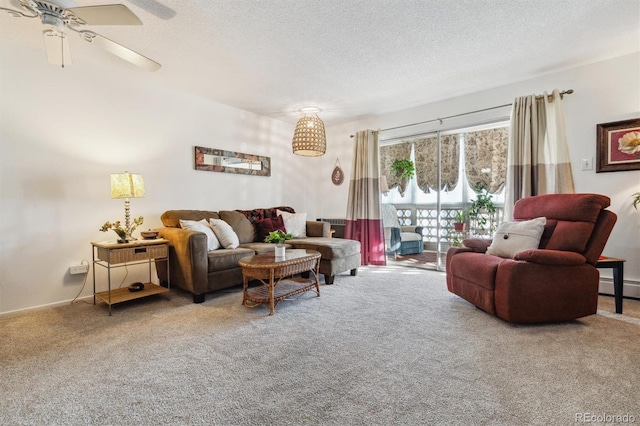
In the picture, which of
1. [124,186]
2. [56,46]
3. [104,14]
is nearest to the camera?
[104,14]

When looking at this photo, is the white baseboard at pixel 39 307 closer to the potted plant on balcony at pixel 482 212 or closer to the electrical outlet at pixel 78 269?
the electrical outlet at pixel 78 269

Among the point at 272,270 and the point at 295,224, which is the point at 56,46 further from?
the point at 295,224

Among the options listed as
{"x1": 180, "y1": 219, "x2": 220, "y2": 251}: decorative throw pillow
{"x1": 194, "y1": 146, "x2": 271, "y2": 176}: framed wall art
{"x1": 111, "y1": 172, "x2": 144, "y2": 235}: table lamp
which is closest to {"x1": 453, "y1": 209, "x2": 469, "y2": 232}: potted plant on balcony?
{"x1": 194, "y1": 146, "x2": 271, "y2": 176}: framed wall art

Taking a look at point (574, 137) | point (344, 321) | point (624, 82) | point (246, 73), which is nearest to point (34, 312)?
point (344, 321)

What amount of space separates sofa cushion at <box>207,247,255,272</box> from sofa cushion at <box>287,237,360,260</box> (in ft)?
2.40

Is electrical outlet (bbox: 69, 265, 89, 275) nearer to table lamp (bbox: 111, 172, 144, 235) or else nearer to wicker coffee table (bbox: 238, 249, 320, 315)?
table lamp (bbox: 111, 172, 144, 235)

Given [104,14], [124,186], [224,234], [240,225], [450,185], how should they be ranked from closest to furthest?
[104,14], [124,186], [224,234], [240,225], [450,185]

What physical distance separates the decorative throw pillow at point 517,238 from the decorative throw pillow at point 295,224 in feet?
8.14

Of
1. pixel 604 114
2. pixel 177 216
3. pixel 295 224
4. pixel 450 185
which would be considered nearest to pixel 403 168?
pixel 450 185

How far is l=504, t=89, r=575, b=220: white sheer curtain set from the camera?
3256 millimetres

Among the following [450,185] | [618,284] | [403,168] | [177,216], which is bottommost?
[618,284]

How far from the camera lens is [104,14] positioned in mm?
1692

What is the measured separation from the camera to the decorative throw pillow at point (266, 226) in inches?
161

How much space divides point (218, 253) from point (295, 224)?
4.80 ft
